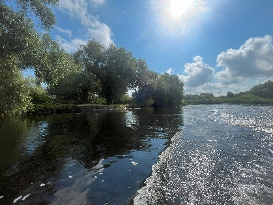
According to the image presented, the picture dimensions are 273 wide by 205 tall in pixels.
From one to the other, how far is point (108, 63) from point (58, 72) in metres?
46.2

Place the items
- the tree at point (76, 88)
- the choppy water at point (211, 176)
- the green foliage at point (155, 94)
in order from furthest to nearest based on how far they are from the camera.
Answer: the green foliage at point (155, 94) < the tree at point (76, 88) < the choppy water at point (211, 176)

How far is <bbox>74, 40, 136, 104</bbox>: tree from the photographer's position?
5850cm

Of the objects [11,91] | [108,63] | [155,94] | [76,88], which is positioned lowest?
[11,91]

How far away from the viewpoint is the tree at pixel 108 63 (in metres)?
58.5

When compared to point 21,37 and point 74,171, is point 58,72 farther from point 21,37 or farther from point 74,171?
point 74,171

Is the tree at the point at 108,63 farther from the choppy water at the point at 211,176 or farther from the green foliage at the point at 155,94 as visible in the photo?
the choppy water at the point at 211,176

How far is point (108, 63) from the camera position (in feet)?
193

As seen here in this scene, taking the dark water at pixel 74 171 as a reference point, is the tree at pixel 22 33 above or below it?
above

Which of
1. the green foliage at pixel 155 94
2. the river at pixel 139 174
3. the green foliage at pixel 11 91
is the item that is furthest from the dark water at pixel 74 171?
the green foliage at pixel 155 94

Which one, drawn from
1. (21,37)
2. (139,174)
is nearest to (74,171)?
(139,174)

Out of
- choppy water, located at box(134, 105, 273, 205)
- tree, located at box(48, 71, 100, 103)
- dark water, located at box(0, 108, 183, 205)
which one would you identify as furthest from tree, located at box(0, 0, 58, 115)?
tree, located at box(48, 71, 100, 103)

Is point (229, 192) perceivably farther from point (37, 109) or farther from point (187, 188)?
point (37, 109)

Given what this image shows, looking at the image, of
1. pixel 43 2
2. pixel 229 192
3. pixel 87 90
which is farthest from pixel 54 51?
pixel 87 90

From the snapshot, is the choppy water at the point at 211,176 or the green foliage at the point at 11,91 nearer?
the choppy water at the point at 211,176
